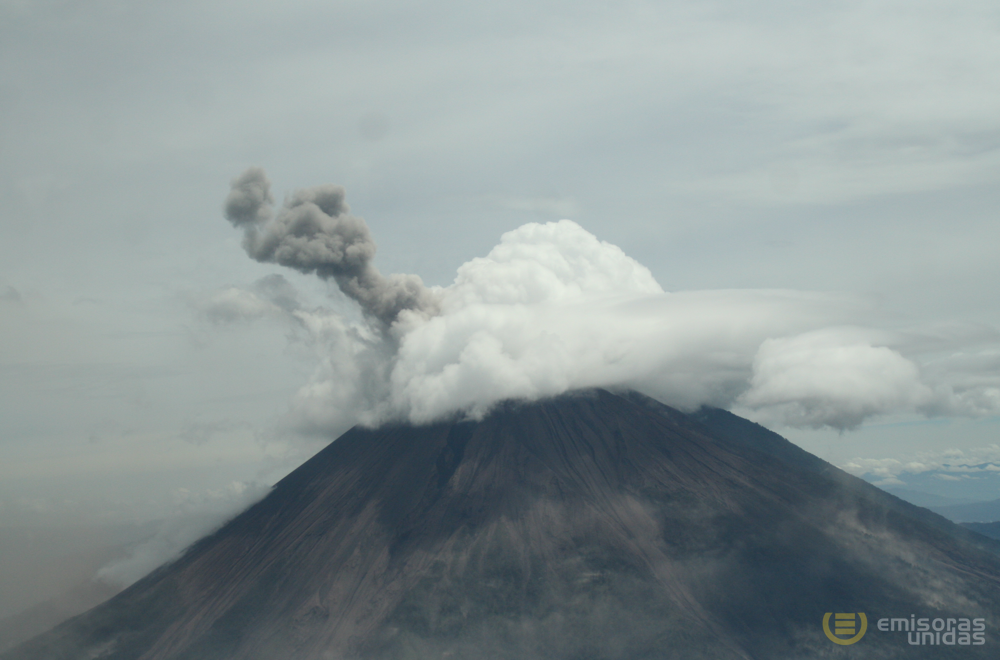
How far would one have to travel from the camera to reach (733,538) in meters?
139

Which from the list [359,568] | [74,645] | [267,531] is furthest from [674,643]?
[74,645]

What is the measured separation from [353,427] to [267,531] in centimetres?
3642

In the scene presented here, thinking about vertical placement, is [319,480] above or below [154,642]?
above

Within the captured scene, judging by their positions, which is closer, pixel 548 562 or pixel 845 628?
pixel 845 628

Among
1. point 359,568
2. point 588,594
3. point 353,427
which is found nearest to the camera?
point 588,594

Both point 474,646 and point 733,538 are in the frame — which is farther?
point 733,538

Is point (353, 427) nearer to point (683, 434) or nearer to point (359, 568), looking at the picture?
point (359, 568)

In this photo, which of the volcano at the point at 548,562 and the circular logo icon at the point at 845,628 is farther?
the volcano at the point at 548,562

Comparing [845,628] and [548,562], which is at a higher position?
[548,562]

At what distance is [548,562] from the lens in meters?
133

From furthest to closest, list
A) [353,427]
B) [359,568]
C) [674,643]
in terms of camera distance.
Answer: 1. [353,427]
2. [359,568]
3. [674,643]

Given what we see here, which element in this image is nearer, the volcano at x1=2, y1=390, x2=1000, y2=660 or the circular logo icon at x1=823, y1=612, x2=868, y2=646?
the circular logo icon at x1=823, y1=612, x2=868, y2=646

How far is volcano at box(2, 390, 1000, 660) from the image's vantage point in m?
120

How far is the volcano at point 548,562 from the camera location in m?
120
